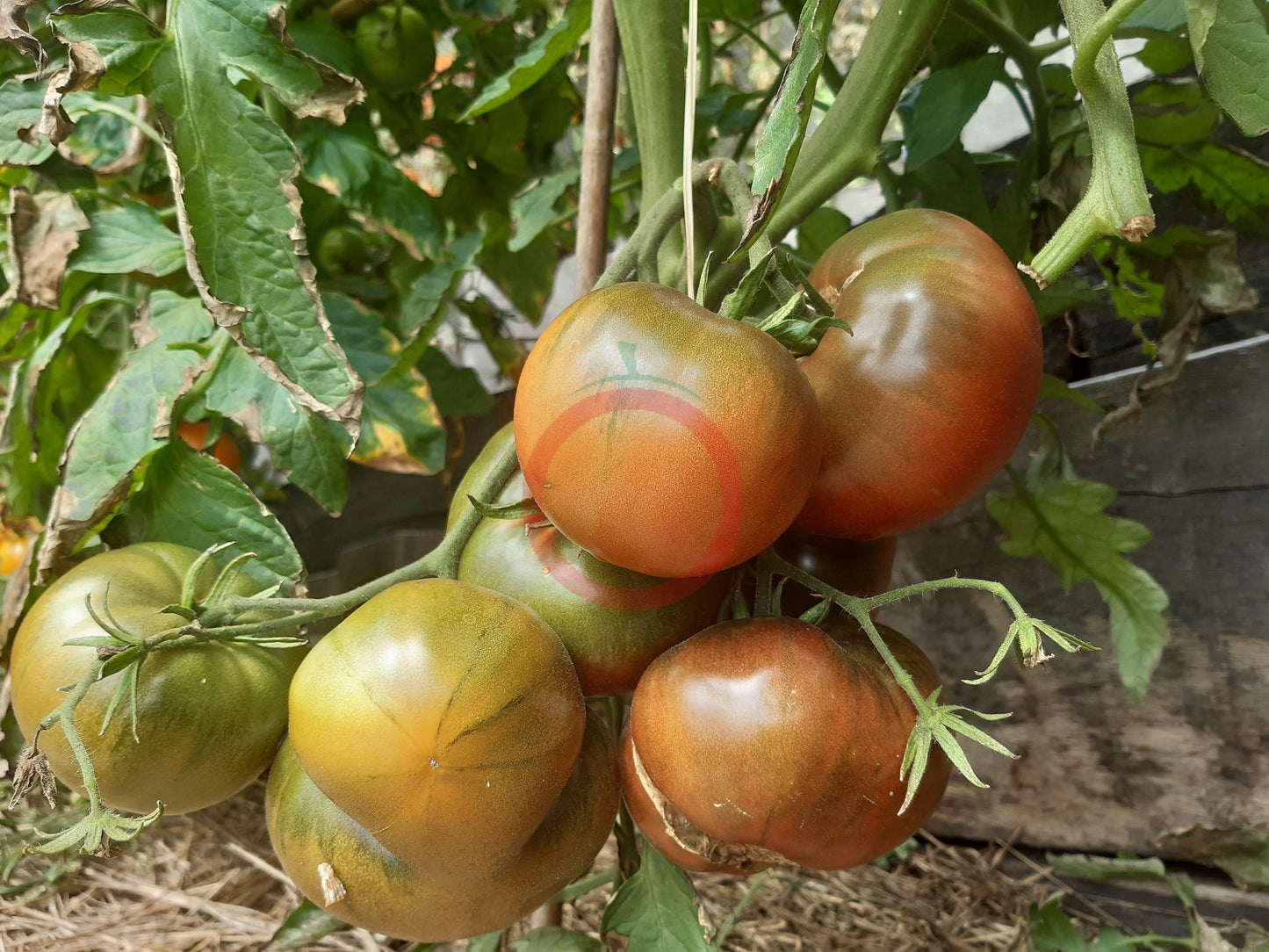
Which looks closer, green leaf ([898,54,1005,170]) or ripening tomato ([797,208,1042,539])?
ripening tomato ([797,208,1042,539])

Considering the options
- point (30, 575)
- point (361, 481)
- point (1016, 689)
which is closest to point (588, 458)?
point (30, 575)

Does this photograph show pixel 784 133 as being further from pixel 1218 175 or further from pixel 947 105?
pixel 1218 175

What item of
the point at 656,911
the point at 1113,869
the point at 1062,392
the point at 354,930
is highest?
the point at 1062,392

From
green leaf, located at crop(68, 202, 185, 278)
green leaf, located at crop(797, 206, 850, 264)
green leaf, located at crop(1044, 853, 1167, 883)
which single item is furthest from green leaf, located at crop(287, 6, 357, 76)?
green leaf, located at crop(1044, 853, 1167, 883)

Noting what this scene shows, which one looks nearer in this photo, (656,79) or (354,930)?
(656,79)

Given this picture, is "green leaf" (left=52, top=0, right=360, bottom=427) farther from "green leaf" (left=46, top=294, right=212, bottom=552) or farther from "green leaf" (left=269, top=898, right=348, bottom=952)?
"green leaf" (left=269, top=898, right=348, bottom=952)

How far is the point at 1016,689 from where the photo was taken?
34.4 inches

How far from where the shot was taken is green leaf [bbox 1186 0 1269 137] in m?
0.38

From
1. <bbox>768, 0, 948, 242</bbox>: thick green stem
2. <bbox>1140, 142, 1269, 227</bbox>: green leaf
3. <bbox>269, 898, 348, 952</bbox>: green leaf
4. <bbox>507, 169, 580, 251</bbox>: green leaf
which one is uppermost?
<bbox>768, 0, 948, 242</bbox>: thick green stem

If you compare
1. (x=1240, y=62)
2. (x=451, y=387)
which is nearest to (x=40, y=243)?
(x=451, y=387)

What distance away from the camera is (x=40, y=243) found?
0.69m

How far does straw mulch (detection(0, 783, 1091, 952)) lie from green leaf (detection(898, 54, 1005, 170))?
63 cm

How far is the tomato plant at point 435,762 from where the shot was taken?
375 mm

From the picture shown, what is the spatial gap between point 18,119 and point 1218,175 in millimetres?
920
